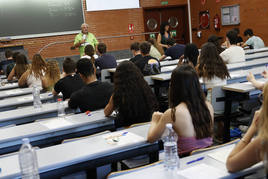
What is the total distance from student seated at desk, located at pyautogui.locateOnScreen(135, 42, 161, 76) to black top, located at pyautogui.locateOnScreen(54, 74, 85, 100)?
170 cm

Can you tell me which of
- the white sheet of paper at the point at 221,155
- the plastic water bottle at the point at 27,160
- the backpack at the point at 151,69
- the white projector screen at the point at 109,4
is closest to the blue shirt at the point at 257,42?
the white projector screen at the point at 109,4

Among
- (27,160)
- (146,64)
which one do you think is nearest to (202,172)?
(27,160)

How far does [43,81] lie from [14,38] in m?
5.17

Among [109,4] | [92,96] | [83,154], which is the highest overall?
[109,4]

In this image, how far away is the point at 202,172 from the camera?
1.87m

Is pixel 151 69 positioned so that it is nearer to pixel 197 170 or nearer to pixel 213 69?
pixel 213 69

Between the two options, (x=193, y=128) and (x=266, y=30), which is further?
(x=266, y=30)

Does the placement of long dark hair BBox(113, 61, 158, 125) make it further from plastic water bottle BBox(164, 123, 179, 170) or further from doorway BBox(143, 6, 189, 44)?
doorway BBox(143, 6, 189, 44)

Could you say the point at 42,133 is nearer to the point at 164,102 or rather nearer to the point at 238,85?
the point at 238,85

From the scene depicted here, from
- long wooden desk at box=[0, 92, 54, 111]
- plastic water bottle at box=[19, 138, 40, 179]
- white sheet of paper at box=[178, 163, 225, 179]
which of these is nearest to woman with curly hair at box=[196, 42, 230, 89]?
long wooden desk at box=[0, 92, 54, 111]

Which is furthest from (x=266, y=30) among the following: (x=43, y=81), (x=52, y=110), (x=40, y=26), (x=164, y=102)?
(x=52, y=110)

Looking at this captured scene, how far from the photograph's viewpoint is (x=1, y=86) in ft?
21.6

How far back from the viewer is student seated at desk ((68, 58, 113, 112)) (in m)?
3.62

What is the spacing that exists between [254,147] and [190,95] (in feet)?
2.71
